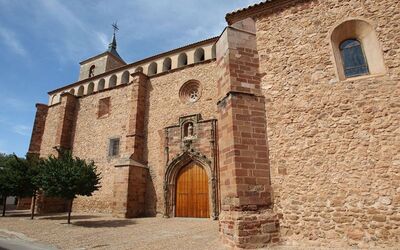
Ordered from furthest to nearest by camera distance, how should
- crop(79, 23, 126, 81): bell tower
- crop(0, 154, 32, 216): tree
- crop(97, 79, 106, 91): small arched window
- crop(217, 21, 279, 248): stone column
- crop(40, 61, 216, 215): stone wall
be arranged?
crop(79, 23, 126, 81): bell tower
crop(97, 79, 106, 91): small arched window
crop(0, 154, 32, 216): tree
crop(40, 61, 216, 215): stone wall
crop(217, 21, 279, 248): stone column

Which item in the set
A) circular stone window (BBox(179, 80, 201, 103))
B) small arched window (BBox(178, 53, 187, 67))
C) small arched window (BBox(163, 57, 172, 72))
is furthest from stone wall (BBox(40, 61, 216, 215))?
small arched window (BBox(163, 57, 172, 72))

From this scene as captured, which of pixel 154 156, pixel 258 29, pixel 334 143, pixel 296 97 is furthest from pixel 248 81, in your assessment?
pixel 154 156

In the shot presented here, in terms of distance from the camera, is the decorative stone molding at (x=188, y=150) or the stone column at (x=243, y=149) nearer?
the stone column at (x=243, y=149)

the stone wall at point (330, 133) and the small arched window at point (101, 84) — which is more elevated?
the small arched window at point (101, 84)

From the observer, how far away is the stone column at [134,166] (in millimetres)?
12055

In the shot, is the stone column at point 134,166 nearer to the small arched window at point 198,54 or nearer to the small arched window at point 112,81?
the small arched window at point 198,54

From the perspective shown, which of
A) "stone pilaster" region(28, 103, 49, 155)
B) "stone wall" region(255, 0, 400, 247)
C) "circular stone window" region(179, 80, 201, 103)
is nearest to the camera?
"stone wall" region(255, 0, 400, 247)

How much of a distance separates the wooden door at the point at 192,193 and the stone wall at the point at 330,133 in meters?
6.39

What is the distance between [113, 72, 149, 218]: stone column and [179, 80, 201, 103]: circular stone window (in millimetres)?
2475

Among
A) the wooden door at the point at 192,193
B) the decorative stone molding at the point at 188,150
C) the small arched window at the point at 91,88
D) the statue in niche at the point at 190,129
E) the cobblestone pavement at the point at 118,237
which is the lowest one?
the cobblestone pavement at the point at 118,237

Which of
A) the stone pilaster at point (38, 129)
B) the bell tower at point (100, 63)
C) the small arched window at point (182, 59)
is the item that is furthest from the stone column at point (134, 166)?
the bell tower at point (100, 63)

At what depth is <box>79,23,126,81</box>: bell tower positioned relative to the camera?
2512 cm

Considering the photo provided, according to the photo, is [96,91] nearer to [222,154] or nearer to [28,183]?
[28,183]

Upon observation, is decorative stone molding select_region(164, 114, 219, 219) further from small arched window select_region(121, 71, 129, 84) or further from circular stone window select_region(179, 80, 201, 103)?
small arched window select_region(121, 71, 129, 84)
